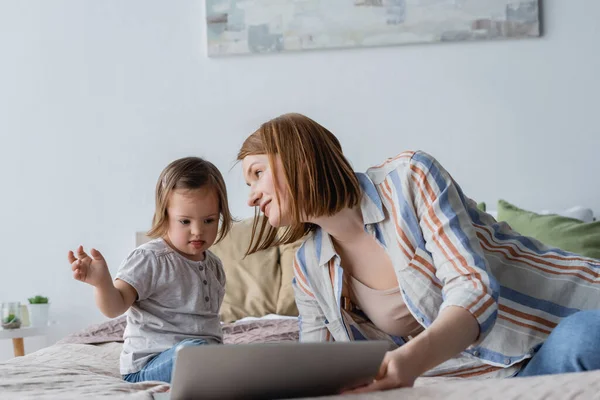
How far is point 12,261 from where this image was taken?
3434 mm

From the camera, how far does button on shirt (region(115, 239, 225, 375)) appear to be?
169 cm

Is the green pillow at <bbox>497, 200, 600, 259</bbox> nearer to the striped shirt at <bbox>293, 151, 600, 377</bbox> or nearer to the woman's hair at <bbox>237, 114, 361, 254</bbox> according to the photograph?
the striped shirt at <bbox>293, 151, 600, 377</bbox>

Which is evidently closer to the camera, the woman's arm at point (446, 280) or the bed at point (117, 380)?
the bed at point (117, 380)

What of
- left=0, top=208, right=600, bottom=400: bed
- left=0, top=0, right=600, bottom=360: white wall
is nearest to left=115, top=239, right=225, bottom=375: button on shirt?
left=0, top=208, right=600, bottom=400: bed

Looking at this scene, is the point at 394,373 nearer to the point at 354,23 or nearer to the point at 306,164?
the point at 306,164

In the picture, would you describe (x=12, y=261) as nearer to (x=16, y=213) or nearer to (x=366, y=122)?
(x=16, y=213)

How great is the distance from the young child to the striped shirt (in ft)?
0.97

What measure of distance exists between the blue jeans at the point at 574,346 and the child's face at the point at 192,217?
82cm

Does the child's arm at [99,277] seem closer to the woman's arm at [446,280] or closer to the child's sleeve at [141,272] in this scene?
the child's sleeve at [141,272]

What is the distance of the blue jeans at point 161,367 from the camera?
158cm

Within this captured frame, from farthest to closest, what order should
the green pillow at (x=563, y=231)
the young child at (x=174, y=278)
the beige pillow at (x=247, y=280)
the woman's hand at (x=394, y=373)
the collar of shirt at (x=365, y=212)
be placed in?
the beige pillow at (x=247, y=280), the green pillow at (x=563, y=231), the young child at (x=174, y=278), the collar of shirt at (x=365, y=212), the woman's hand at (x=394, y=373)

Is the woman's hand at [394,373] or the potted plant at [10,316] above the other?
the woman's hand at [394,373]

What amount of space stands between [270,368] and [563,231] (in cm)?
175

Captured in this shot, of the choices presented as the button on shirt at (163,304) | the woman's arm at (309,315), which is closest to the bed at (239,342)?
the button on shirt at (163,304)
